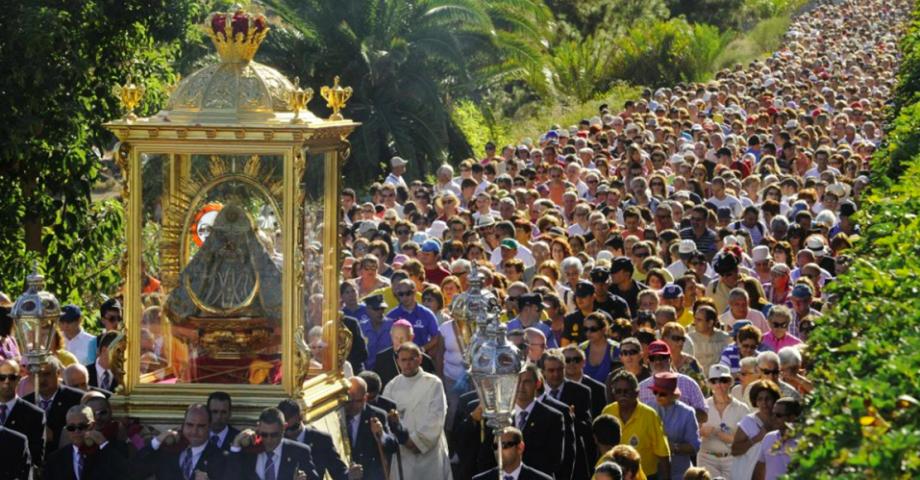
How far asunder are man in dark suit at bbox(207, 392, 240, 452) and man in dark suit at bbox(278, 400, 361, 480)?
0.32 meters

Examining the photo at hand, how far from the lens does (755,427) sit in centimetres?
1261

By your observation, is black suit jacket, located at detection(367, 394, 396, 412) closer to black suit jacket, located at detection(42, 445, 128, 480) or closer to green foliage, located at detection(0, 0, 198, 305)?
black suit jacket, located at detection(42, 445, 128, 480)

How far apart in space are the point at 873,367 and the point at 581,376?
5.26 metres

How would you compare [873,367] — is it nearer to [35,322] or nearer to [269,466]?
[269,466]

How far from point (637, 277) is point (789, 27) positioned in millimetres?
50739

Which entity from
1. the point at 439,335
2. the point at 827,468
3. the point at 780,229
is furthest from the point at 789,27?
the point at 827,468

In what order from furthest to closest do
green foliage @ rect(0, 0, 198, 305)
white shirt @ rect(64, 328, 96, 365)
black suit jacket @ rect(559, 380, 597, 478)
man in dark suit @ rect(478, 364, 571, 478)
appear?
green foliage @ rect(0, 0, 198, 305) → white shirt @ rect(64, 328, 96, 365) → black suit jacket @ rect(559, 380, 597, 478) → man in dark suit @ rect(478, 364, 571, 478)

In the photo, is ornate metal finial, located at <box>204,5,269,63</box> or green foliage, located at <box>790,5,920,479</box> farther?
ornate metal finial, located at <box>204,5,269,63</box>

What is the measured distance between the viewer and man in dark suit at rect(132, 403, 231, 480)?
11305 mm

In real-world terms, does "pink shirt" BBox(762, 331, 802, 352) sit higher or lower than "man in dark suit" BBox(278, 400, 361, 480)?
higher

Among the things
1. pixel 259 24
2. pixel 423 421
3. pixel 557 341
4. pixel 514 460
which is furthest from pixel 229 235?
pixel 557 341

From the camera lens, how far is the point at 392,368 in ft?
48.0

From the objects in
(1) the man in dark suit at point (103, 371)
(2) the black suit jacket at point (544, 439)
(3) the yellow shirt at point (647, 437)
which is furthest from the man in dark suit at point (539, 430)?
(1) the man in dark suit at point (103, 371)

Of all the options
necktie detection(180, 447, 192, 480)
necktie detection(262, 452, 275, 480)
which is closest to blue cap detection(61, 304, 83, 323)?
necktie detection(180, 447, 192, 480)
